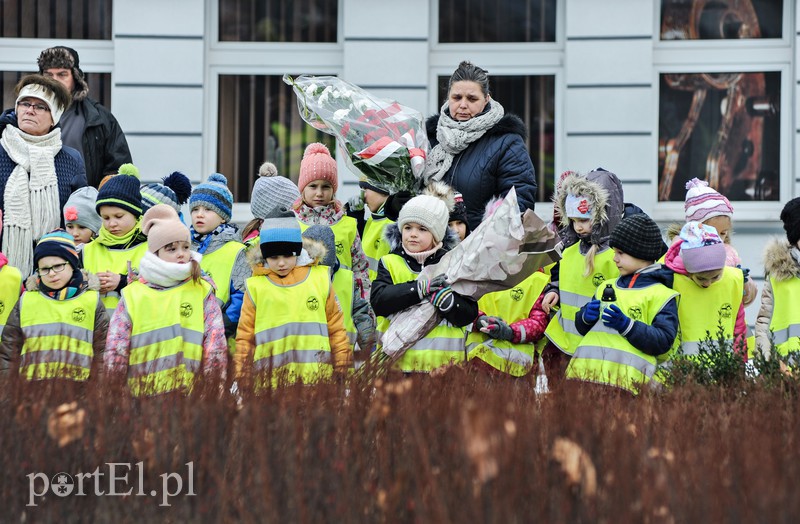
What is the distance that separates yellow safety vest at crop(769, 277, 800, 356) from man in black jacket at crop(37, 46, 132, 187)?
4100 millimetres

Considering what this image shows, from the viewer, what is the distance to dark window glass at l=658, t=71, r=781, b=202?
10211 millimetres

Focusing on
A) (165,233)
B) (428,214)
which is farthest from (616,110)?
(165,233)

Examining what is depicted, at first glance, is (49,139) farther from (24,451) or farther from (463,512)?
(463,512)

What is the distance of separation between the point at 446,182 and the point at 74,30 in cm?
537

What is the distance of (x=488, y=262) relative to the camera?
5.32m

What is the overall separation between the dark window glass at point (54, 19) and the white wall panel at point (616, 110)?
160 inches

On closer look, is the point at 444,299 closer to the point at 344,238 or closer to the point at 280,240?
the point at 280,240

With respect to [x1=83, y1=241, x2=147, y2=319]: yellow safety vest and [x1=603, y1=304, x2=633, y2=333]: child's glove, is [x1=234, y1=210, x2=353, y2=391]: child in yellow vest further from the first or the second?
[x1=603, y1=304, x2=633, y2=333]: child's glove

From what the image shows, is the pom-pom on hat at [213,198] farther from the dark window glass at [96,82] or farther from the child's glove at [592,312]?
the dark window glass at [96,82]

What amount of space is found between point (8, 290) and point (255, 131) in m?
4.87

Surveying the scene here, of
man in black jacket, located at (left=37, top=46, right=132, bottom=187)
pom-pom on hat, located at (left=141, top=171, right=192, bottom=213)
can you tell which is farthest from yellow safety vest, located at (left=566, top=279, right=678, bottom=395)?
man in black jacket, located at (left=37, top=46, right=132, bottom=187)

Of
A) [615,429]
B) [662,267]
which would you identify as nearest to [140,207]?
[662,267]

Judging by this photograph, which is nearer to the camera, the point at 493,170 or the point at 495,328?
the point at 495,328

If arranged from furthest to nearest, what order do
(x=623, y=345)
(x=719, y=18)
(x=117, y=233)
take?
(x=719, y=18) → (x=117, y=233) → (x=623, y=345)
